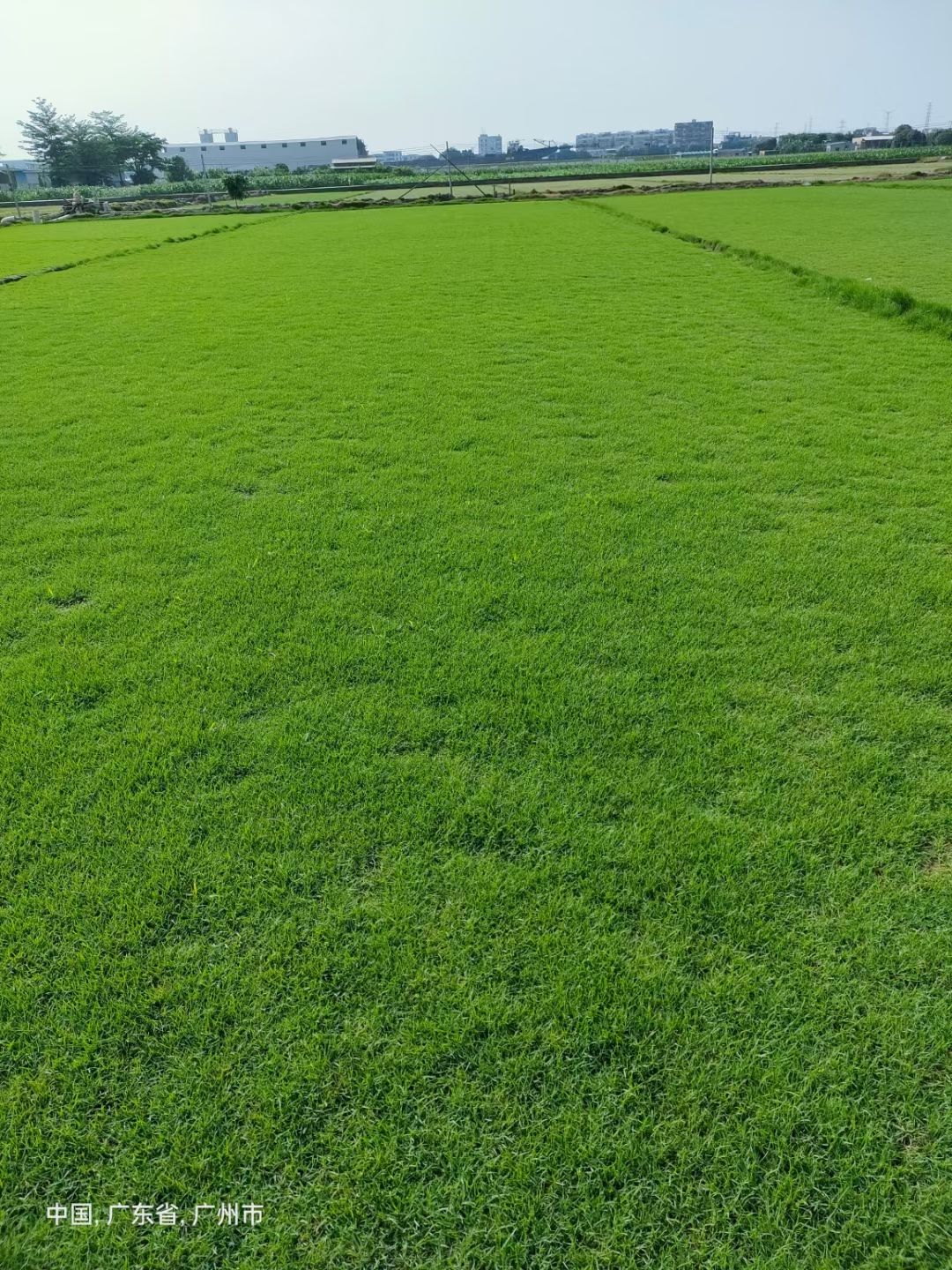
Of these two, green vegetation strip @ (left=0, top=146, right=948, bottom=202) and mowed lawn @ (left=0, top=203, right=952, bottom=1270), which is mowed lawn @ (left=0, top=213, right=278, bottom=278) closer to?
mowed lawn @ (left=0, top=203, right=952, bottom=1270)

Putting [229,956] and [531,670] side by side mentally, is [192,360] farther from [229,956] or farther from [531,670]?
[229,956]

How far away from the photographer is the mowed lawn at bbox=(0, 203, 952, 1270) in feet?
5.25

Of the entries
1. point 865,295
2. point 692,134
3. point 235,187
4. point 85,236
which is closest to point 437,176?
point 235,187

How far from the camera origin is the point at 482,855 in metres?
2.35

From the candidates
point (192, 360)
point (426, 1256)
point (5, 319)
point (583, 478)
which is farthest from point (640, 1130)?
point (5, 319)

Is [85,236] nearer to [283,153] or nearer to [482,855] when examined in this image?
[482,855]

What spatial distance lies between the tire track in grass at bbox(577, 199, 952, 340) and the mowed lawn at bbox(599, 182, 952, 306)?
0.31m

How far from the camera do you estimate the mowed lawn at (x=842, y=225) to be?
12.4 meters

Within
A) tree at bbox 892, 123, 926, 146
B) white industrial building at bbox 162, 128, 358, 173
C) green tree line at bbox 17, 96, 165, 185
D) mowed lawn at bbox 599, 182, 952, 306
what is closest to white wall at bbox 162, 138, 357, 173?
white industrial building at bbox 162, 128, 358, 173

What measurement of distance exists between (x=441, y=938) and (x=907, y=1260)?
119cm

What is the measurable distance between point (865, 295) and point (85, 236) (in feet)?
→ 79.6

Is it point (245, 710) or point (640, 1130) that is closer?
point (640, 1130)

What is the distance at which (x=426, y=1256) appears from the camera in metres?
1.50

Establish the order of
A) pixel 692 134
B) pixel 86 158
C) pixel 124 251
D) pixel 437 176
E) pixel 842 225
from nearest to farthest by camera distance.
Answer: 1. pixel 842 225
2. pixel 124 251
3. pixel 437 176
4. pixel 86 158
5. pixel 692 134
